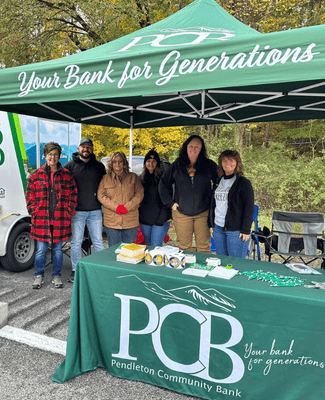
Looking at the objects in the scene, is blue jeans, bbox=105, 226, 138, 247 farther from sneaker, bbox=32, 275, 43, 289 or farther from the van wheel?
the van wheel

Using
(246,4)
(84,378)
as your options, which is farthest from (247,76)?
(246,4)

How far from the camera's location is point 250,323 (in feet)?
6.65

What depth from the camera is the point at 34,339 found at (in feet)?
9.53

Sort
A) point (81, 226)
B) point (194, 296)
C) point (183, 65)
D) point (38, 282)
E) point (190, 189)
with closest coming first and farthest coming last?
point (183, 65) < point (194, 296) < point (190, 189) < point (38, 282) < point (81, 226)

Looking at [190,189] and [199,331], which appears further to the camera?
[190,189]

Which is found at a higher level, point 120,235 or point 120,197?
point 120,197

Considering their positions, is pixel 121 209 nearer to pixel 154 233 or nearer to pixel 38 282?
pixel 154 233

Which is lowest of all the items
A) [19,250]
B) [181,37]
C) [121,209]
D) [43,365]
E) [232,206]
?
[43,365]

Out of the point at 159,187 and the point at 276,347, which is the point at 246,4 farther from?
the point at 276,347

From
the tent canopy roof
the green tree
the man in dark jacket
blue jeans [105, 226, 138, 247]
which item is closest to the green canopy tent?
the tent canopy roof

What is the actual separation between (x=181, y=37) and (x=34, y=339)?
106 inches

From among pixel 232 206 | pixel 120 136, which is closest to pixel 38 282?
pixel 232 206

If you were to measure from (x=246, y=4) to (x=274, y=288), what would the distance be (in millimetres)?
10879

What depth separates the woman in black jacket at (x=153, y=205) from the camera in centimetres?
402
